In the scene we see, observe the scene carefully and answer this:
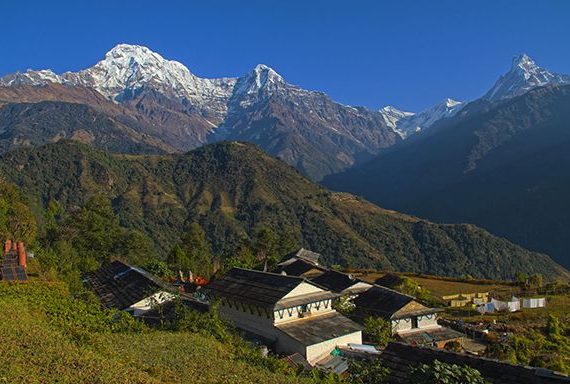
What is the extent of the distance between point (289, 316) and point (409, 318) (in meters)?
11.3

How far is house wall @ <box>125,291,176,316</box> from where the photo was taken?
3041 centimetres

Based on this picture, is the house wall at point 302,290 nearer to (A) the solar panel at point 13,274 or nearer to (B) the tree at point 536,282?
(A) the solar panel at point 13,274

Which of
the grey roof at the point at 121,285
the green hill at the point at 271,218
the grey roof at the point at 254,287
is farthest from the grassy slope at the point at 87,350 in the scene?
the green hill at the point at 271,218

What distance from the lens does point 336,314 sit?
32469mm

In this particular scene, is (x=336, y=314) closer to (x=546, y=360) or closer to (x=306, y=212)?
(x=546, y=360)

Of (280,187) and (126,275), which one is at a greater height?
(280,187)

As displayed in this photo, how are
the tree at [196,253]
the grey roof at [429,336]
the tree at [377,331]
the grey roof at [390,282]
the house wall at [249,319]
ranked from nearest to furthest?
the house wall at [249,319], the tree at [377,331], the grey roof at [429,336], the grey roof at [390,282], the tree at [196,253]

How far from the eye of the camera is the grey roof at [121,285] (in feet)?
106

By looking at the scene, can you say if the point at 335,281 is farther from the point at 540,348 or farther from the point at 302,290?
the point at 540,348

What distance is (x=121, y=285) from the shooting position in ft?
121

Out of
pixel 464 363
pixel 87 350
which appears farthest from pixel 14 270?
pixel 464 363

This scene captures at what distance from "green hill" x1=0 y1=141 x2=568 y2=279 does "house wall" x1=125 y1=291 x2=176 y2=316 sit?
98.9 metres

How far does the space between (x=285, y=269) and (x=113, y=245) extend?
2131cm

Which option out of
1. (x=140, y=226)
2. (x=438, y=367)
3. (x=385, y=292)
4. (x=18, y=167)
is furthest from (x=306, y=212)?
(x=438, y=367)
